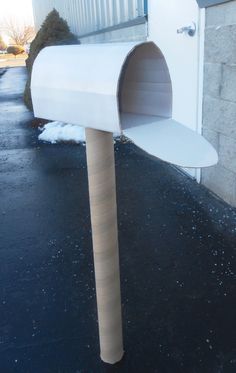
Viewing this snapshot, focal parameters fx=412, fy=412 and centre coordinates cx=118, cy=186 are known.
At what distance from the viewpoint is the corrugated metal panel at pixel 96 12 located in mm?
6291

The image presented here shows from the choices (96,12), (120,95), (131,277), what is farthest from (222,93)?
(96,12)

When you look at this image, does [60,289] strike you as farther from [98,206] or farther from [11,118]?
[11,118]

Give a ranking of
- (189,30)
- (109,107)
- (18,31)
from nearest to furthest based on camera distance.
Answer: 1. (109,107)
2. (189,30)
3. (18,31)


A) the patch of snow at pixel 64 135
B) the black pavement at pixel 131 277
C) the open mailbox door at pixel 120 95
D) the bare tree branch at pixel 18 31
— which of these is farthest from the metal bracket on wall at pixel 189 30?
the bare tree branch at pixel 18 31

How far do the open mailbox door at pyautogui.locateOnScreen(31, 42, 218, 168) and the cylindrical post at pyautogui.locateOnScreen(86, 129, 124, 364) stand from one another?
15 centimetres

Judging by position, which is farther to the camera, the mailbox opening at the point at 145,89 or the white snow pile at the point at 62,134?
the white snow pile at the point at 62,134

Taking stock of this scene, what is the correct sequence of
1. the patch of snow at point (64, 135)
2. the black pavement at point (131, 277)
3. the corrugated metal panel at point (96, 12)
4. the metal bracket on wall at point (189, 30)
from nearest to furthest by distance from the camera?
the black pavement at point (131, 277) < the metal bracket on wall at point (189, 30) < the corrugated metal panel at point (96, 12) < the patch of snow at point (64, 135)

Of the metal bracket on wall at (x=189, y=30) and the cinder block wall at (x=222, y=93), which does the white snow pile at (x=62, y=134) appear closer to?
the metal bracket on wall at (x=189, y=30)

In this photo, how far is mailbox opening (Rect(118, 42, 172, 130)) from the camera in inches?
58.7

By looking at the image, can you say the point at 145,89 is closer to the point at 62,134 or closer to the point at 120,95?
the point at 120,95

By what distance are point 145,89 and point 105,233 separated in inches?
24.5

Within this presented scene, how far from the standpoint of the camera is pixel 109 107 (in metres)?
1.42

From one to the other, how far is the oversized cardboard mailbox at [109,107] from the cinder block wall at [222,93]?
2244 mm

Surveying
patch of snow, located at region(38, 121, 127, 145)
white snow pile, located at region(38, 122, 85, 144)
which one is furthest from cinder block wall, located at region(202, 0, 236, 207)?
white snow pile, located at region(38, 122, 85, 144)
